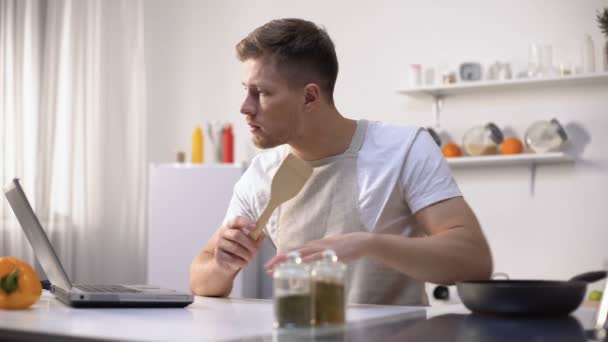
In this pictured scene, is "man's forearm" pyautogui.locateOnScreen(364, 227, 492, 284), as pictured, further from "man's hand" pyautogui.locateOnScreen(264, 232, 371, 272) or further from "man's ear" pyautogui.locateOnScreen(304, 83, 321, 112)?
"man's ear" pyautogui.locateOnScreen(304, 83, 321, 112)

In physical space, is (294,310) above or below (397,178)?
below

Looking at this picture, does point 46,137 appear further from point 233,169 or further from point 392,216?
point 392,216

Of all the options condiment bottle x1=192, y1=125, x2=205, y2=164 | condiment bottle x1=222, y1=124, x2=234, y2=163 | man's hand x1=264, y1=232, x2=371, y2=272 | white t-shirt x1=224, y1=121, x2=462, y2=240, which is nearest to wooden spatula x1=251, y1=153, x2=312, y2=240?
man's hand x1=264, y1=232, x2=371, y2=272

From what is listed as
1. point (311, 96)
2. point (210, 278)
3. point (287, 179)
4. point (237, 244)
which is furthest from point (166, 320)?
point (311, 96)

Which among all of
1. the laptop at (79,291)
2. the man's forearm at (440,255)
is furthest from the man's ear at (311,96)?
the laptop at (79,291)

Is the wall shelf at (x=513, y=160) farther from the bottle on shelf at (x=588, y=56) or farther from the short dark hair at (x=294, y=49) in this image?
the short dark hair at (x=294, y=49)

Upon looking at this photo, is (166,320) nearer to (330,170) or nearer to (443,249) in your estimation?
(443,249)

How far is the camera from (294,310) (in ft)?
3.97

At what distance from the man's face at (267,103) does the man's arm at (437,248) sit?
16.4 inches

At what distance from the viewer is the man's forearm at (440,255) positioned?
1743 millimetres

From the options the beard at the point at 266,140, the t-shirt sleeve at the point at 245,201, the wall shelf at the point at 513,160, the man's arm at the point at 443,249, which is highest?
the wall shelf at the point at 513,160

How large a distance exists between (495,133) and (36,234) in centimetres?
322

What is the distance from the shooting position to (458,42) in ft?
15.5

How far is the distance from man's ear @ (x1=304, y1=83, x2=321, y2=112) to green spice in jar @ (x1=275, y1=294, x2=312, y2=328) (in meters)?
0.99
